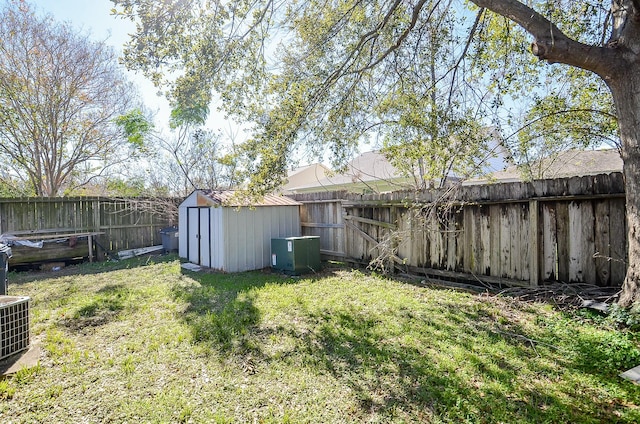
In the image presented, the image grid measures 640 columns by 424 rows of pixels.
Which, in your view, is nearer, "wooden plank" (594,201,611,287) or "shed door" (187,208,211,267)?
"wooden plank" (594,201,611,287)

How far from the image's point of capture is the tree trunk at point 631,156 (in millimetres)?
3463

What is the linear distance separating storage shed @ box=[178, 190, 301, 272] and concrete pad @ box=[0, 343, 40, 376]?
4.04m

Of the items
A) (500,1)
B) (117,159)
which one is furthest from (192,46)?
(117,159)

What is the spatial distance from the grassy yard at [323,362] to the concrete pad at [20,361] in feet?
0.28

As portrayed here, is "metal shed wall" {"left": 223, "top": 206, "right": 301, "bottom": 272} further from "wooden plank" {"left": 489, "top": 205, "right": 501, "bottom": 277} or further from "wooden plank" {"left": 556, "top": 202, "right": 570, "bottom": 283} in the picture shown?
"wooden plank" {"left": 556, "top": 202, "right": 570, "bottom": 283}

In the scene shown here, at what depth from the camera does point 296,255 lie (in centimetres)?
705

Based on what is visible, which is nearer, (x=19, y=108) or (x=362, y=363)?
(x=362, y=363)

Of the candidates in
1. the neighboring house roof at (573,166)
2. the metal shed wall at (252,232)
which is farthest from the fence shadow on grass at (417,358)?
the neighboring house roof at (573,166)

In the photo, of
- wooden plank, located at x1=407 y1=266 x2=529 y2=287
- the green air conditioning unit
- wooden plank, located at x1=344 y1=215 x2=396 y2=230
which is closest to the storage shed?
the green air conditioning unit

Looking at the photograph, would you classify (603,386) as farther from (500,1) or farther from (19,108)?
(19,108)

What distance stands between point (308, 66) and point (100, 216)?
7.87 m

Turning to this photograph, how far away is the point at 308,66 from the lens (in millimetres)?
5758

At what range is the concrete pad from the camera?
2.98 m

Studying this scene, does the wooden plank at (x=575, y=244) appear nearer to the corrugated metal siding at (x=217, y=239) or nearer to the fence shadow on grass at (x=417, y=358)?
the fence shadow on grass at (x=417, y=358)
